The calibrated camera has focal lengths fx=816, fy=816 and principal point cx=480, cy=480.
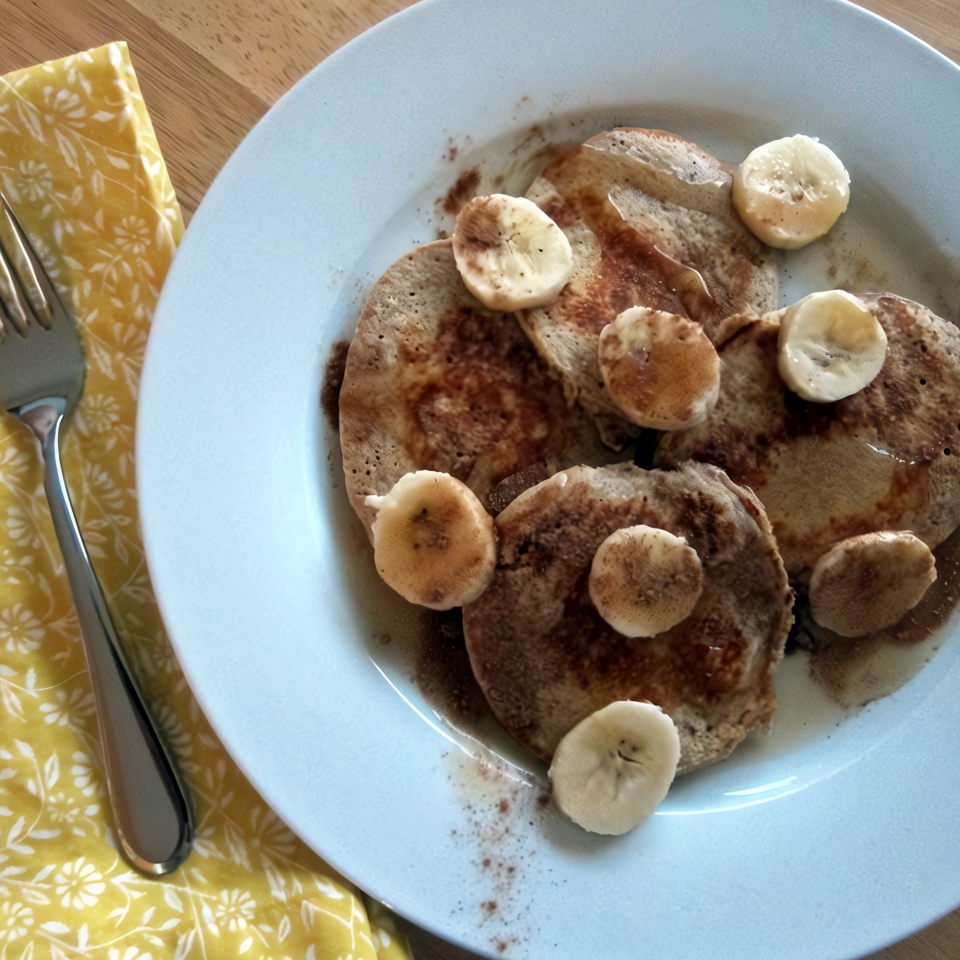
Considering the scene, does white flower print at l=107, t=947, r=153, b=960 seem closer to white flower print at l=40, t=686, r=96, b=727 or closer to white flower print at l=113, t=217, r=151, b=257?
white flower print at l=40, t=686, r=96, b=727

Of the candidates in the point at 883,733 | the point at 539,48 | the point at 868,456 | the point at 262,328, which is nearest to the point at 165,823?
the point at 262,328

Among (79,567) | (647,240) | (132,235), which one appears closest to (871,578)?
(647,240)

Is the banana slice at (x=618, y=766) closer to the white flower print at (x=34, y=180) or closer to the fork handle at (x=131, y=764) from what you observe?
the fork handle at (x=131, y=764)

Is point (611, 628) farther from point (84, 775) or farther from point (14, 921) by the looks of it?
point (14, 921)

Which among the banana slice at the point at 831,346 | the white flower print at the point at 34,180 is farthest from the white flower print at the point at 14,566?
the banana slice at the point at 831,346

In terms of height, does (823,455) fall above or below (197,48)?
above

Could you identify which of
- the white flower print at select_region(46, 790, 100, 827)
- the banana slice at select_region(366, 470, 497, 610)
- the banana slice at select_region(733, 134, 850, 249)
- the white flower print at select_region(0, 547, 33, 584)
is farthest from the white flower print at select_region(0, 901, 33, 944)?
the banana slice at select_region(733, 134, 850, 249)

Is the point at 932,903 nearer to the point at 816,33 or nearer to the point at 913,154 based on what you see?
the point at 913,154
